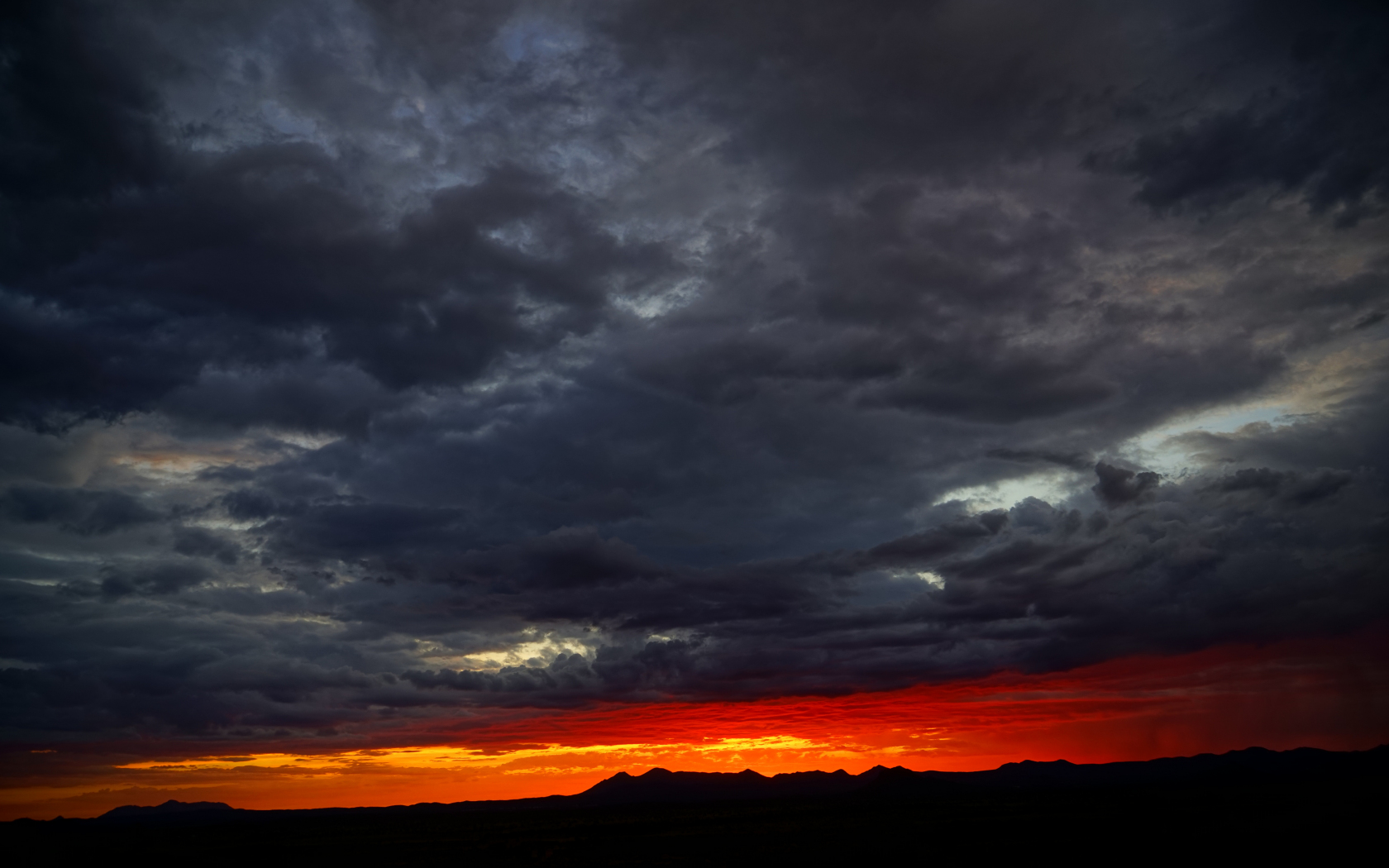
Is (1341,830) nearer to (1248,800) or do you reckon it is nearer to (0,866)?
(1248,800)

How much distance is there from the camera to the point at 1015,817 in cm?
14488

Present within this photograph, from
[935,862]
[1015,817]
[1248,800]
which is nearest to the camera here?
[935,862]

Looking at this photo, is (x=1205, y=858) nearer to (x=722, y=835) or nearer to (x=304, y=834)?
(x=722, y=835)

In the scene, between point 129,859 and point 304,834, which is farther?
point 304,834

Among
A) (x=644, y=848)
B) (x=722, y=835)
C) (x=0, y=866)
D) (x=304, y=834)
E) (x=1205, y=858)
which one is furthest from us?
(x=304, y=834)

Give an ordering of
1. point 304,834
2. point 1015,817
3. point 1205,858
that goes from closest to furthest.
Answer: point 1205,858, point 1015,817, point 304,834

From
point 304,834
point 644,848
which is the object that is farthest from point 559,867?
point 304,834

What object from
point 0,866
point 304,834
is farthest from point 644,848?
point 304,834

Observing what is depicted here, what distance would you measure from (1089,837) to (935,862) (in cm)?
3119

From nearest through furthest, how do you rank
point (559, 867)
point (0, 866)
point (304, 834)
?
1. point (559, 867)
2. point (0, 866)
3. point (304, 834)

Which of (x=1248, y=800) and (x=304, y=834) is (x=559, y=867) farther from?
(x=1248, y=800)

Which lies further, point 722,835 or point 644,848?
point 722,835

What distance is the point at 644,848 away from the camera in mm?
115375

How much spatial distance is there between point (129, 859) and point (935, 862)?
368 feet
